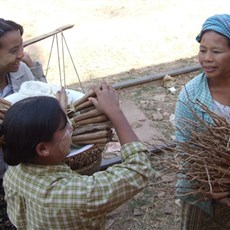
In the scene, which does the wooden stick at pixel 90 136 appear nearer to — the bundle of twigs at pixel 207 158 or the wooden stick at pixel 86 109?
the wooden stick at pixel 86 109

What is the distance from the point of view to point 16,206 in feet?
5.49

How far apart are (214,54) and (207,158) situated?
0.58 metres

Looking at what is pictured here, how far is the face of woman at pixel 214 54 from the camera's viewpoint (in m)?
2.12

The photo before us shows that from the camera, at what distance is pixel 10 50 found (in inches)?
92.6

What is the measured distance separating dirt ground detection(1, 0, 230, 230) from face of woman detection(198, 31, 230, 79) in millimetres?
→ 1324

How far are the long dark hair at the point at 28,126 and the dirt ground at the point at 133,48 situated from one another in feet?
5.53

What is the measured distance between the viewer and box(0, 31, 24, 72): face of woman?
2.34 metres

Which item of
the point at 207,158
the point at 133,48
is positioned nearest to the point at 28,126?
the point at 207,158

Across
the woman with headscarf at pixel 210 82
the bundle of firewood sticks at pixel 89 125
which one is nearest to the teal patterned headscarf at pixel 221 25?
the woman with headscarf at pixel 210 82

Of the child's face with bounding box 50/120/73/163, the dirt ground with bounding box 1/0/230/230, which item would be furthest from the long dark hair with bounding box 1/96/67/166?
the dirt ground with bounding box 1/0/230/230

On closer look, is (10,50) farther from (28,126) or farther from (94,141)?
(28,126)

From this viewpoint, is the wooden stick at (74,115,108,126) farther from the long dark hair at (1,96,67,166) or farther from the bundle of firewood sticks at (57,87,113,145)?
the long dark hair at (1,96,67,166)

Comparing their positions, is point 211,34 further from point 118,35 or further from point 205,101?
point 118,35

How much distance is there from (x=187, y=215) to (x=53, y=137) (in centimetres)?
125
